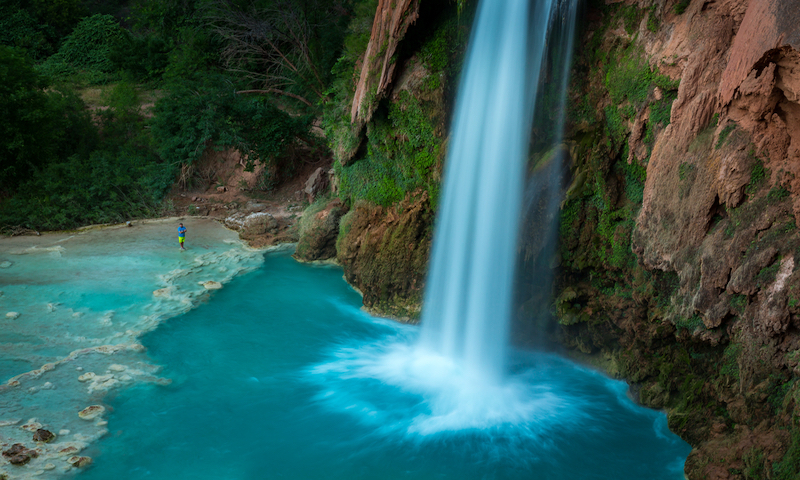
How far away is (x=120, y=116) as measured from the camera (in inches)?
875

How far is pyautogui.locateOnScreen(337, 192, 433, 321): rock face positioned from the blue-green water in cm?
102

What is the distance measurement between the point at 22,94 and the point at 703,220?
64.4 ft

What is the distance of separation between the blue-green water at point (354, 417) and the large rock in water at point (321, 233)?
3.95 m

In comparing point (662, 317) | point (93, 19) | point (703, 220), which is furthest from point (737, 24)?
point (93, 19)

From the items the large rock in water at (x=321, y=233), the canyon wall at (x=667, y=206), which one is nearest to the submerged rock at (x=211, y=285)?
the large rock in water at (x=321, y=233)

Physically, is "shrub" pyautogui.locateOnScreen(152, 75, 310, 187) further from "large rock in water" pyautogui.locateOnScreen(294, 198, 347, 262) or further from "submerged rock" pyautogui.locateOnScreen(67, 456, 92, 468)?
"submerged rock" pyautogui.locateOnScreen(67, 456, 92, 468)

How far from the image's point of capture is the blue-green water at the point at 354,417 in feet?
24.8

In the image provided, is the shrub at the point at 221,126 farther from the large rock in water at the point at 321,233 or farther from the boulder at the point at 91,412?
the boulder at the point at 91,412

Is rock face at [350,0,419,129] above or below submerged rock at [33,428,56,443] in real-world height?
above

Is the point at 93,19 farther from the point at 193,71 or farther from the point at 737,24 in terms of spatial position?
the point at 737,24

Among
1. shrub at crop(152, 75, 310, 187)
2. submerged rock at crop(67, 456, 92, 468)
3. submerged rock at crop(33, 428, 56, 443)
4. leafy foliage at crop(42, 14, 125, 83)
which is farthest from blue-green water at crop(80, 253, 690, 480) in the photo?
leafy foliage at crop(42, 14, 125, 83)

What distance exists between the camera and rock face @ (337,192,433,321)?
39.7 ft

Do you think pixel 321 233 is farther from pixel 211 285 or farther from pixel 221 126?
pixel 221 126

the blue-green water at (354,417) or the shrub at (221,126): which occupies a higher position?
the shrub at (221,126)
